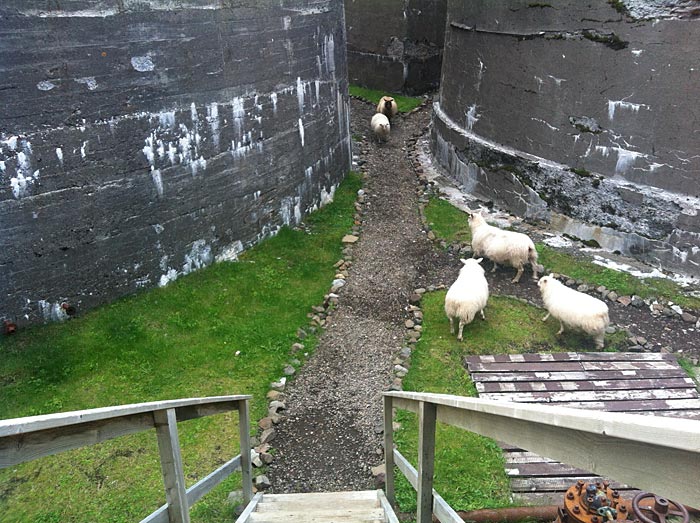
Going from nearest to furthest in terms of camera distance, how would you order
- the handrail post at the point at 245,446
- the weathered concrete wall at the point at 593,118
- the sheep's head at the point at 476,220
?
the handrail post at the point at 245,446 → the weathered concrete wall at the point at 593,118 → the sheep's head at the point at 476,220

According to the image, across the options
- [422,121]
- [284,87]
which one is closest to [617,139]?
[284,87]

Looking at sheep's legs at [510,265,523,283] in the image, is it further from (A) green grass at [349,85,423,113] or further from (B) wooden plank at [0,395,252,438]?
(A) green grass at [349,85,423,113]

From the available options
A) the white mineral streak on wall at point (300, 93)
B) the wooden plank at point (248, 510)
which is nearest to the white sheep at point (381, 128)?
the white mineral streak on wall at point (300, 93)

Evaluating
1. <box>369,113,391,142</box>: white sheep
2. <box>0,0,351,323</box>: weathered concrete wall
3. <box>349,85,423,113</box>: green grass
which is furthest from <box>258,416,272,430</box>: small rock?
<box>349,85,423,113</box>: green grass

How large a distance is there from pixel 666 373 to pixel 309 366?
4740 mm

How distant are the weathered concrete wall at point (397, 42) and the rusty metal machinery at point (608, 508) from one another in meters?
17.9

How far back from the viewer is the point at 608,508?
4012 mm

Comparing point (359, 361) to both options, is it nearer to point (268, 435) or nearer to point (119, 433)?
point (268, 435)

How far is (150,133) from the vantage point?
25.7ft

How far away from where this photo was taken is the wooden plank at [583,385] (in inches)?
264

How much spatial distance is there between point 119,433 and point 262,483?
3.63 meters

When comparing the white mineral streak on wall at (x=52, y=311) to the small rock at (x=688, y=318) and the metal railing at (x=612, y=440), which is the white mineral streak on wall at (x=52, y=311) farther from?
the small rock at (x=688, y=318)

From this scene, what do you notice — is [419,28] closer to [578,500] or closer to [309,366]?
[309,366]

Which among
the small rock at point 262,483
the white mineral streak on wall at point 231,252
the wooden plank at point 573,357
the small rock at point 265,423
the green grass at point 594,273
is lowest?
the small rock at point 262,483
